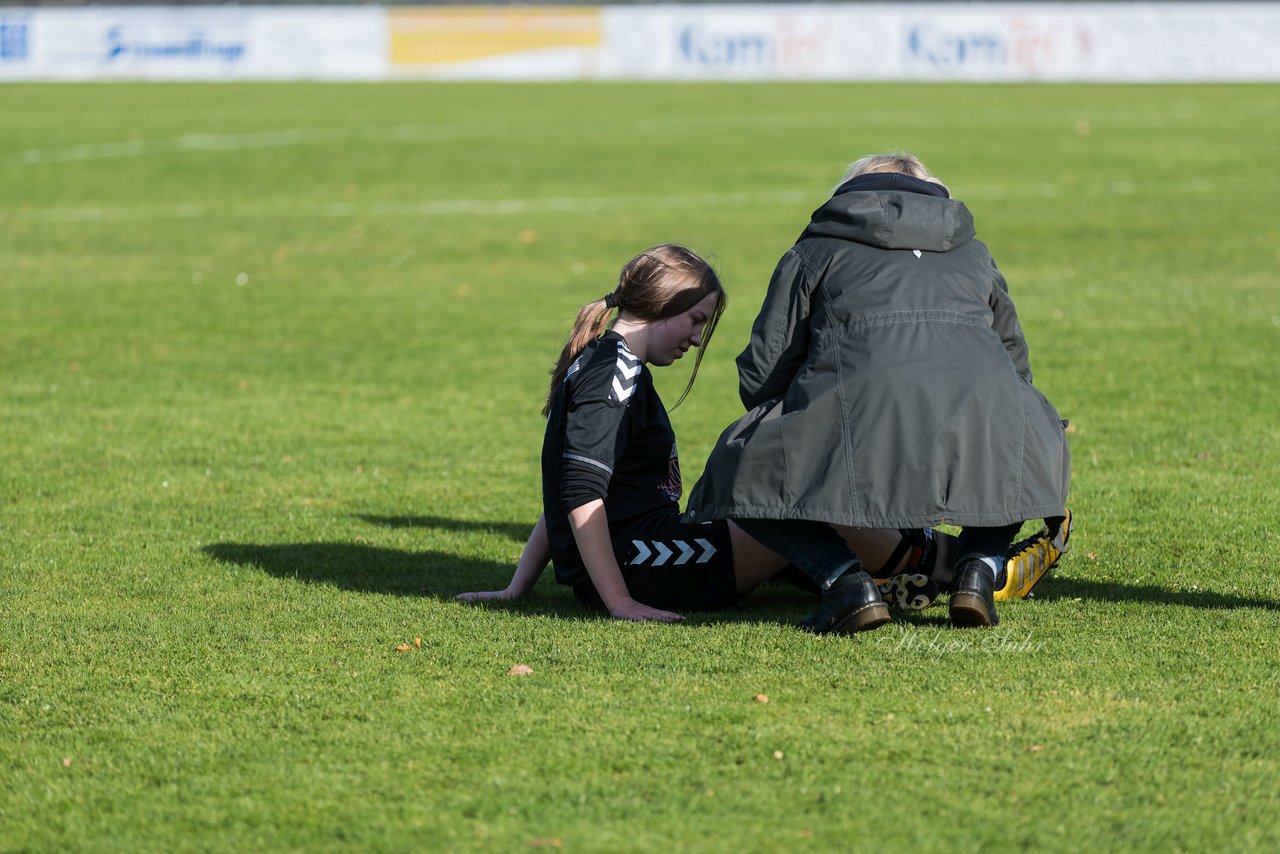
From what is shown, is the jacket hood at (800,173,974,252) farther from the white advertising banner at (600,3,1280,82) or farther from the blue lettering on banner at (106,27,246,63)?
the blue lettering on banner at (106,27,246,63)

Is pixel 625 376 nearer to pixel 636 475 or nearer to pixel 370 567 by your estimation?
pixel 636 475

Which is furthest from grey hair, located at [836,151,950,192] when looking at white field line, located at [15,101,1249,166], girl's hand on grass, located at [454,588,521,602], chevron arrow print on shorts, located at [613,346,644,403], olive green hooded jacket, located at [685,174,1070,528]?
white field line, located at [15,101,1249,166]

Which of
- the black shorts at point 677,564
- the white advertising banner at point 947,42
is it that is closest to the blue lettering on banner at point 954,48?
the white advertising banner at point 947,42

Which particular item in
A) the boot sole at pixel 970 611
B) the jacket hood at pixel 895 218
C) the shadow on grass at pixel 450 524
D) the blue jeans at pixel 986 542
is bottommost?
the shadow on grass at pixel 450 524

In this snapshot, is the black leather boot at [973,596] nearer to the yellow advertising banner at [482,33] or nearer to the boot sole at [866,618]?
the boot sole at [866,618]

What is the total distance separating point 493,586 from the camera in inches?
224

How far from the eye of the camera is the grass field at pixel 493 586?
11.8 feet

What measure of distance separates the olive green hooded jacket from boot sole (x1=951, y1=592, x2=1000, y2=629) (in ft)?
1.14

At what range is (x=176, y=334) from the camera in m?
11.0

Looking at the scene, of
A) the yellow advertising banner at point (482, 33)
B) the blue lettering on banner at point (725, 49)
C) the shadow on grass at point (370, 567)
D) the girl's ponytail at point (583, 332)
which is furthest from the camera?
the yellow advertising banner at point (482, 33)

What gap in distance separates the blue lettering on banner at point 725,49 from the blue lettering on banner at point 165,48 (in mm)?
11570

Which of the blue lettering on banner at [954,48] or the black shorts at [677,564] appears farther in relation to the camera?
the blue lettering on banner at [954,48]

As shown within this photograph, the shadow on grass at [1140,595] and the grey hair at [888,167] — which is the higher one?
the grey hair at [888,167]

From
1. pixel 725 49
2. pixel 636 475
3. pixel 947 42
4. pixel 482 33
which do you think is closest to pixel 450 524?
pixel 636 475
